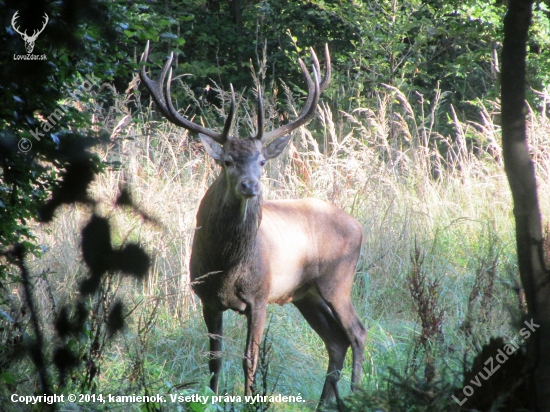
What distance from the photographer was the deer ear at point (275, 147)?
5379 millimetres

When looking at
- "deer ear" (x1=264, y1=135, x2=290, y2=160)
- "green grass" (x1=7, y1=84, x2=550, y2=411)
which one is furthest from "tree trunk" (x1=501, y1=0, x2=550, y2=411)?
"deer ear" (x1=264, y1=135, x2=290, y2=160)

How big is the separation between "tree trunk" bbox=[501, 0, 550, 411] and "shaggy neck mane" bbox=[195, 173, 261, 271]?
9.24ft

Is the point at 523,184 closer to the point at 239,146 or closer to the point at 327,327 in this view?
the point at 239,146

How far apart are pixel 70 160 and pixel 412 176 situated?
21.2 ft

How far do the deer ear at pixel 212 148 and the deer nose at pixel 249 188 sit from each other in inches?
17.2

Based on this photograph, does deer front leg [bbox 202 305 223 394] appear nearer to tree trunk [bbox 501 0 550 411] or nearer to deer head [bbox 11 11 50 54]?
tree trunk [bbox 501 0 550 411]

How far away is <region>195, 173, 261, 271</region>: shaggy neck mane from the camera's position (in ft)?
16.2

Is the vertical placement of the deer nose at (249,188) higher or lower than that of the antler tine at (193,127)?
lower

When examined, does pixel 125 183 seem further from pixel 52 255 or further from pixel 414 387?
pixel 52 255

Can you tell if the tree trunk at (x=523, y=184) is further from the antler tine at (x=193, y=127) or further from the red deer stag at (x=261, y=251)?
the antler tine at (x=193, y=127)

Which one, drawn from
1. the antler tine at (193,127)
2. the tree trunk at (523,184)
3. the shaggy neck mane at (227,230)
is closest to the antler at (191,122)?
the antler tine at (193,127)

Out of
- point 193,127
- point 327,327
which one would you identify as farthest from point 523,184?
point 327,327

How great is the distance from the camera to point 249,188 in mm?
4676

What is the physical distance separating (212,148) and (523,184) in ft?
9.95
